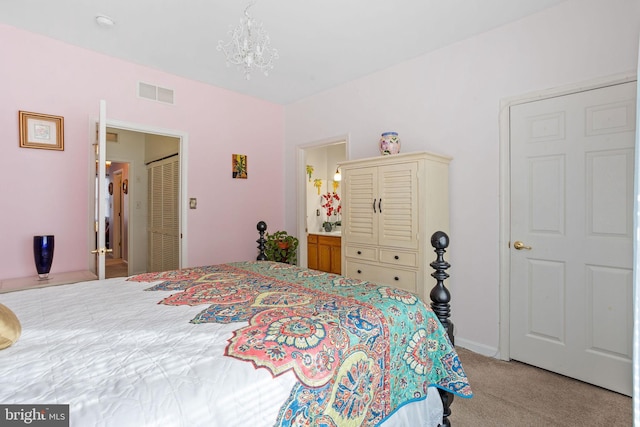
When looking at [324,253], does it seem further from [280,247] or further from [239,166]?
[239,166]

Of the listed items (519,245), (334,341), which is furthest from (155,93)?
A: (519,245)

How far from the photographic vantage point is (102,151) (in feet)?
8.36

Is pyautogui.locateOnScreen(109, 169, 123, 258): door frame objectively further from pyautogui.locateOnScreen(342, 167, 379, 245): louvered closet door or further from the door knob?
the door knob

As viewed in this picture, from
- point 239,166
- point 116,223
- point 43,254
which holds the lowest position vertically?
point 43,254

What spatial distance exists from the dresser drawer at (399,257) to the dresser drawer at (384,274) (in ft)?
0.20

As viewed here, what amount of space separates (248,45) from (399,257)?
201 cm


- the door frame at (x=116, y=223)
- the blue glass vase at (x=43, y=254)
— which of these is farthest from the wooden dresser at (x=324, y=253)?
the door frame at (x=116, y=223)

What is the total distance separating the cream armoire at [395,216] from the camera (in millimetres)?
2697

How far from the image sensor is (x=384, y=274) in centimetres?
296

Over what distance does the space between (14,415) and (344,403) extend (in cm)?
85

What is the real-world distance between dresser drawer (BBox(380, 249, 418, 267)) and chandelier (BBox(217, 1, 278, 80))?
5.88 feet

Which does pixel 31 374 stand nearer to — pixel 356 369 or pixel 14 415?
pixel 14 415

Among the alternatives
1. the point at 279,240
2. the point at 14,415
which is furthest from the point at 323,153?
the point at 14,415

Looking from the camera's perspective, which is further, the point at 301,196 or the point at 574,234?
the point at 301,196
